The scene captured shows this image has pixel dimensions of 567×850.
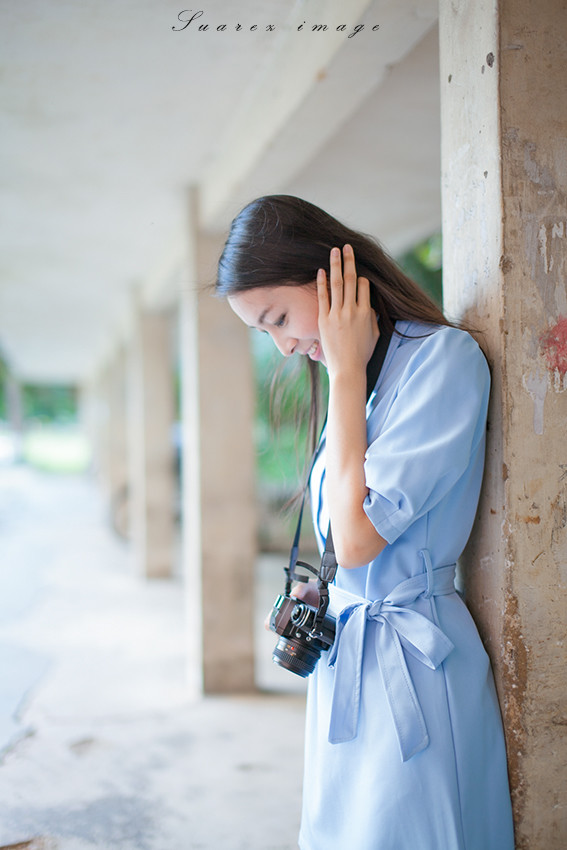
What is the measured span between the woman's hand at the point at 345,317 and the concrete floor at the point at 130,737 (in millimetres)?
2148

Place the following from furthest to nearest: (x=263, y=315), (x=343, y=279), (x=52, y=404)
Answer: (x=52, y=404), (x=263, y=315), (x=343, y=279)

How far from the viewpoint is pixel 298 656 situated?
1.57 metres

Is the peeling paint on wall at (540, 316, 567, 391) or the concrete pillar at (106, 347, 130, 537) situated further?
the concrete pillar at (106, 347, 130, 537)

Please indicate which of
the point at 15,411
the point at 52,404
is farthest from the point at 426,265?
the point at 52,404

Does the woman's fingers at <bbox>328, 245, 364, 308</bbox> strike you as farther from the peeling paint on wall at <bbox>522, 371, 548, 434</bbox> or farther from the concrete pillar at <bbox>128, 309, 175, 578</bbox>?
the concrete pillar at <bbox>128, 309, 175, 578</bbox>

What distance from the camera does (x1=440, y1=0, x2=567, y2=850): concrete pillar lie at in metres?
1.49

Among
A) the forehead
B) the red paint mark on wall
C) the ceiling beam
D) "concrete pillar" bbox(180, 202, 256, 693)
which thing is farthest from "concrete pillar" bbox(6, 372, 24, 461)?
the red paint mark on wall

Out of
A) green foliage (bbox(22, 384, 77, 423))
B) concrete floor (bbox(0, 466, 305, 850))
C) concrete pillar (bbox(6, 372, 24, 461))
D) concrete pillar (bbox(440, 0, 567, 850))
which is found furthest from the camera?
green foliage (bbox(22, 384, 77, 423))

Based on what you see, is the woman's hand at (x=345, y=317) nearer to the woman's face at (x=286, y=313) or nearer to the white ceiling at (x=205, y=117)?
the woman's face at (x=286, y=313)

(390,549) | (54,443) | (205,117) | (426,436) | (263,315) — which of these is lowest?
(54,443)

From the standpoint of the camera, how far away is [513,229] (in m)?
1.50

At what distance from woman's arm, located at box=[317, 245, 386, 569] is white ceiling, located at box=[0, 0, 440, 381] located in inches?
45.0

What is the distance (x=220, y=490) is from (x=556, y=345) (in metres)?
3.31

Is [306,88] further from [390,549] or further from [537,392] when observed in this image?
[390,549]
